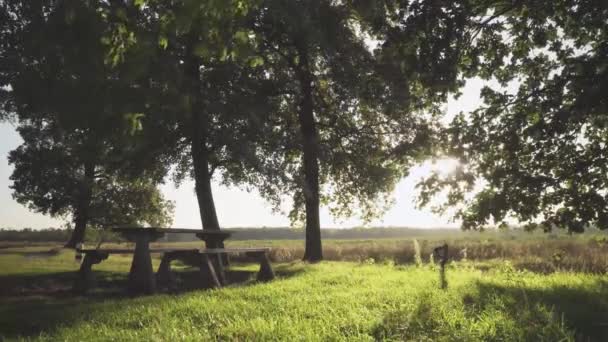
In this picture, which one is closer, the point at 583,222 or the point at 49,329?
the point at 49,329

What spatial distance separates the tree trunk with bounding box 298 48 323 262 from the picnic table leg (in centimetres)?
1161

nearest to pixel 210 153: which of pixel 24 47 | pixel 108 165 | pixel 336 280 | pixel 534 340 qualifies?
pixel 108 165

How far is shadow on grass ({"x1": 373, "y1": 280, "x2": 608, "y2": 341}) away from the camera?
5.10m

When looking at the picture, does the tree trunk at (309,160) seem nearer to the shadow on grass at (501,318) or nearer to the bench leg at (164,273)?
the bench leg at (164,273)

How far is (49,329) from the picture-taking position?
6.18 meters

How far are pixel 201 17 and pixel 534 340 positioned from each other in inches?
187

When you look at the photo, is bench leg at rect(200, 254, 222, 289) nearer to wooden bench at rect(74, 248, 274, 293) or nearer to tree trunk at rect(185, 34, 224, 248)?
wooden bench at rect(74, 248, 274, 293)

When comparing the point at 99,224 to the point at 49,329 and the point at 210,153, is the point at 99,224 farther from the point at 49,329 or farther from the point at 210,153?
the point at 49,329

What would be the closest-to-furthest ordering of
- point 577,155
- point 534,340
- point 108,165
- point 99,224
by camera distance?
point 534,340
point 577,155
point 108,165
point 99,224

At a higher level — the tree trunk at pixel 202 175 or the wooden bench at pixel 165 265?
the tree trunk at pixel 202 175

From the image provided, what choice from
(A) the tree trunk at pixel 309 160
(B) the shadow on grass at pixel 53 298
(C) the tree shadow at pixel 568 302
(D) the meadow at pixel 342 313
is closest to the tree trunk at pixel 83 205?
(A) the tree trunk at pixel 309 160

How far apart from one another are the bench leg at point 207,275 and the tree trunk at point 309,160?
427 inches

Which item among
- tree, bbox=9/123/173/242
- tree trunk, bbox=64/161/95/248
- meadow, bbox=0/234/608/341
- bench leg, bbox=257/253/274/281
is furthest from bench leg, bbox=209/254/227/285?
tree trunk, bbox=64/161/95/248

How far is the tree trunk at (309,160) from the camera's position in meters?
21.1
